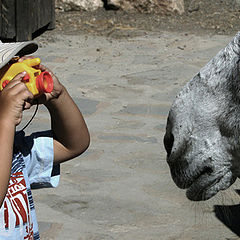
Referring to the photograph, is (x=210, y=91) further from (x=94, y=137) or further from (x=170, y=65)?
(x=170, y=65)

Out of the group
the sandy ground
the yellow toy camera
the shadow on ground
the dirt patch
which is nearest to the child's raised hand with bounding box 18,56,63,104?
the yellow toy camera

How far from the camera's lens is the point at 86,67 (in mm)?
8094

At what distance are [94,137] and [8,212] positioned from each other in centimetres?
309

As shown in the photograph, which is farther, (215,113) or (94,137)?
(94,137)

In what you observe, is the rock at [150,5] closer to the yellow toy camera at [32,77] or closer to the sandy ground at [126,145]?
the sandy ground at [126,145]

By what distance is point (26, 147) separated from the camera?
3051mm

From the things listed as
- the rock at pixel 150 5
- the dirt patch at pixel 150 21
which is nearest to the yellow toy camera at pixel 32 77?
the dirt patch at pixel 150 21

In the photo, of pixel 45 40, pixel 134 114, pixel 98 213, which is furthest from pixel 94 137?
pixel 45 40

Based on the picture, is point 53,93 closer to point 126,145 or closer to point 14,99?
point 14,99

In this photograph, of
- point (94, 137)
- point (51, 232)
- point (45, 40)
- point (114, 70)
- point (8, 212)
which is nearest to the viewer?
point (8, 212)

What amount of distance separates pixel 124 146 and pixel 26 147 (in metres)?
2.66

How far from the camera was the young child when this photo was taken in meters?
2.47

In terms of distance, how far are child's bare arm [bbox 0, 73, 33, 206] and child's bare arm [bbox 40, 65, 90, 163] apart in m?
0.36

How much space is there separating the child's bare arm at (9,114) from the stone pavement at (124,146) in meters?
1.63
